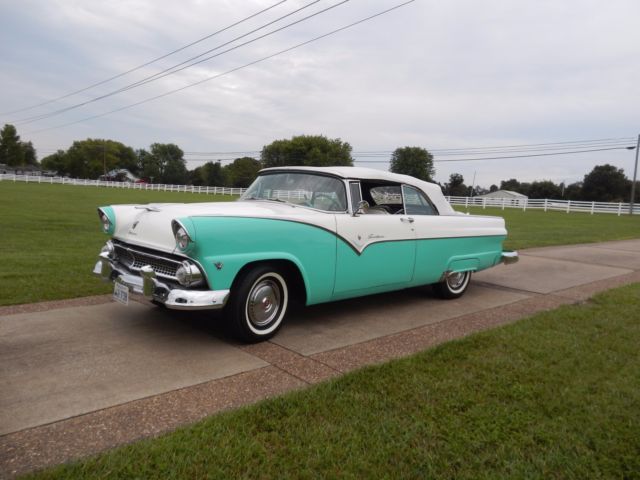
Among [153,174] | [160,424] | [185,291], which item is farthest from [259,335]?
[153,174]

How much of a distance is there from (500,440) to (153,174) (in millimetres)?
108214

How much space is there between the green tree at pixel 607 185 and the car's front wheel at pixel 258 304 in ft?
246

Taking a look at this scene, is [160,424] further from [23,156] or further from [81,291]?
[23,156]

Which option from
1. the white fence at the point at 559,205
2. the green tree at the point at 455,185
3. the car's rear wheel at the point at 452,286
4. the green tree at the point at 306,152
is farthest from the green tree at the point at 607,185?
the car's rear wheel at the point at 452,286

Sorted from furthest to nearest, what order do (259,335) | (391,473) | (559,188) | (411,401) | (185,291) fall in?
(559,188)
(259,335)
(185,291)
(411,401)
(391,473)

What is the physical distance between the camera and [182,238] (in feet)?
11.2

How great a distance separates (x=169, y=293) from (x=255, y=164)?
92061 mm

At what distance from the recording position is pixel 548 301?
19.6 ft

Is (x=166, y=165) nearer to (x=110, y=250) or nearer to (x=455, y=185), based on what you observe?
(x=455, y=185)

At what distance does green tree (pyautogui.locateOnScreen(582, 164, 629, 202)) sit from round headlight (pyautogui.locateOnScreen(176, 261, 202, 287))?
75.9m

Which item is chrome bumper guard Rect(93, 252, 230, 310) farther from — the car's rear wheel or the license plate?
the car's rear wheel

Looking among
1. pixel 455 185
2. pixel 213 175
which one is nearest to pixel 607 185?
pixel 455 185

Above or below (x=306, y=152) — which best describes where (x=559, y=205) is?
below

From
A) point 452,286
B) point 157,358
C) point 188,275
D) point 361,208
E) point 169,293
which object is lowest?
point 157,358
